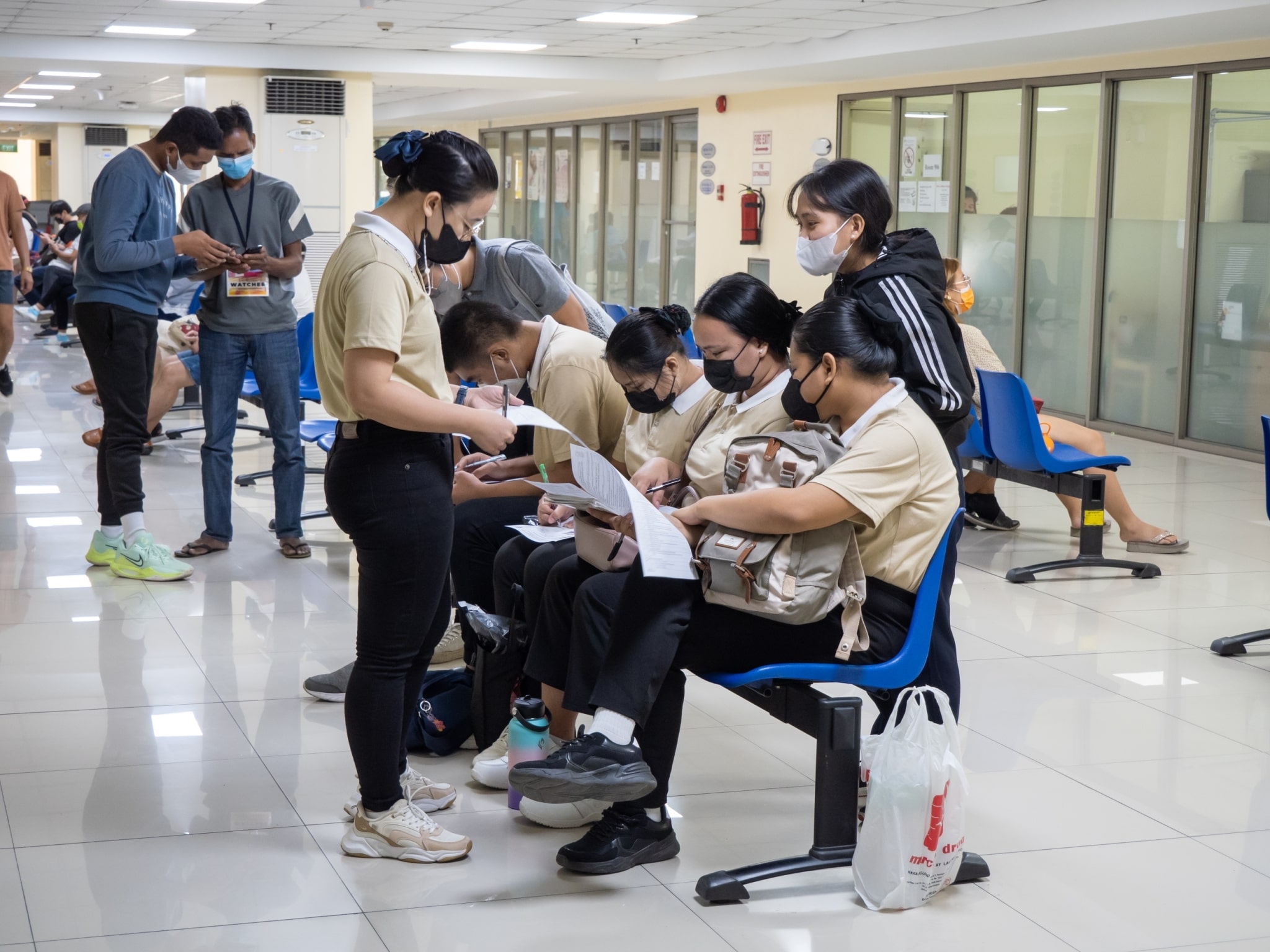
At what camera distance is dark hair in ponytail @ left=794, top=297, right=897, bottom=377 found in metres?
2.61

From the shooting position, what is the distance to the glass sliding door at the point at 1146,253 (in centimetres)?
866

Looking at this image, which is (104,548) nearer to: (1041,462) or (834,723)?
(834,723)

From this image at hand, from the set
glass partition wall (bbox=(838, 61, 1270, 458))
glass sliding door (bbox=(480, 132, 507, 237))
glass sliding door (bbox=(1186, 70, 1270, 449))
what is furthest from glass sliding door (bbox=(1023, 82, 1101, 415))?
glass sliding door (bbox=(480, 132, 507, 237))

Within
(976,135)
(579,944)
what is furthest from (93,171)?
(579,944)

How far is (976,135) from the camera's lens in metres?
10.6

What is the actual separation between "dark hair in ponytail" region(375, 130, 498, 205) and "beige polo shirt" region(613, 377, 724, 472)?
79 cm

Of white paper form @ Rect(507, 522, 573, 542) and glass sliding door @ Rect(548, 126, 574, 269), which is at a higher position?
glass sliding door @ Rect(548, 126, 574, 269)

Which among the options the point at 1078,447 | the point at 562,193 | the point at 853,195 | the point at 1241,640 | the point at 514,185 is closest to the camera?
the point at 853,195

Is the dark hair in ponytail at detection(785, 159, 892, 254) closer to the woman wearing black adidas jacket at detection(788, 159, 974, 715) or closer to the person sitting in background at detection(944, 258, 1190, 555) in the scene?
the woman wearing black adidas jacket at detection(788, 159, 974, 715)

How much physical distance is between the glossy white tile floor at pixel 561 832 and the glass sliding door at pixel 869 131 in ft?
24.0

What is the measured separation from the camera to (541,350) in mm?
3400

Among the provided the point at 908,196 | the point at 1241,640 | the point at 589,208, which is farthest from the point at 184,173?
the point at 589,208

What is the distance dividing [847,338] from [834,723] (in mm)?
717

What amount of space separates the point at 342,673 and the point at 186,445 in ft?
14.5
